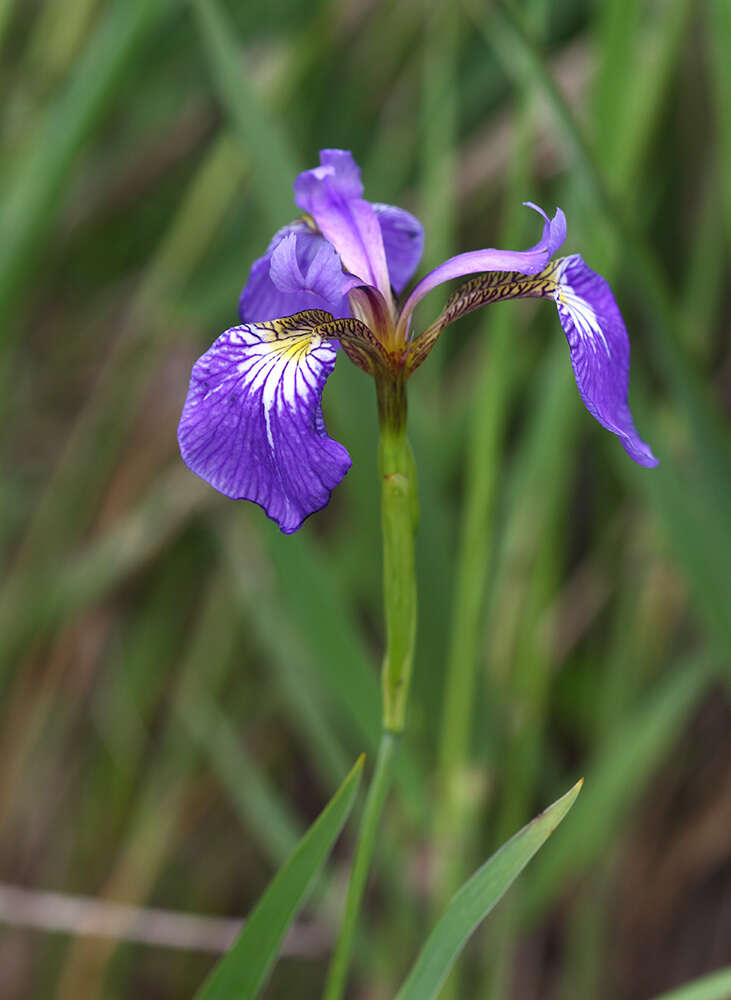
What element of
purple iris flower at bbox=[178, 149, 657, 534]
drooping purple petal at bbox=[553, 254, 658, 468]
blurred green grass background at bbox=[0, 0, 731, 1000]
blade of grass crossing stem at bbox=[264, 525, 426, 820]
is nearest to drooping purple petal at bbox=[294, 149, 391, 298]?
purple iris flower at bbox=[178, 149, 657, 534]

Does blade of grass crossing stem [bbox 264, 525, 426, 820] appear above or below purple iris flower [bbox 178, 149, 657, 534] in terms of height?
below

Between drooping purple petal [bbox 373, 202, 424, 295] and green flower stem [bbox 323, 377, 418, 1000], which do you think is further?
drooping purple petal [bbox 373, 202, 424, 295]

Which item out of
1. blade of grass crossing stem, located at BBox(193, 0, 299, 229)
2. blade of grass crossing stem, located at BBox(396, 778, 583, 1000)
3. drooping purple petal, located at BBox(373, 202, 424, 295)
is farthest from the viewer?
blade of grass crossing stem, located at BBox(193, 0, 299, 229)

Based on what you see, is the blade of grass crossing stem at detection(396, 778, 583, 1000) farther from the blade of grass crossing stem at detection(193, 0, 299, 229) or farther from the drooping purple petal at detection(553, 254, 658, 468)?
the blade of grass crossing stem at detection(193, 0, 299, 229)

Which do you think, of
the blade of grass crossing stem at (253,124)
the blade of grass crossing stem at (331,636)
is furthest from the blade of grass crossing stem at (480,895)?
the blade of grass crossing stem at (253,124)

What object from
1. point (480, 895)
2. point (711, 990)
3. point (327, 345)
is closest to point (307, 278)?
point (327, 345)

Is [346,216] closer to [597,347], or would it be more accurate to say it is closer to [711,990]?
[597,347]

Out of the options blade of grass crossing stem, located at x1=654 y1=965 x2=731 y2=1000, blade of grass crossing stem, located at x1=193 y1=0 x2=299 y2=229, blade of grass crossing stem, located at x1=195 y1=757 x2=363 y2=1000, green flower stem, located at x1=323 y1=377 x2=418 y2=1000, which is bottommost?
blade of grass crossing stem, located at x1=654 y1=965 x2=731 y2=1000

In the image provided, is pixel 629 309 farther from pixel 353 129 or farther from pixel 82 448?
pixel 82 448
